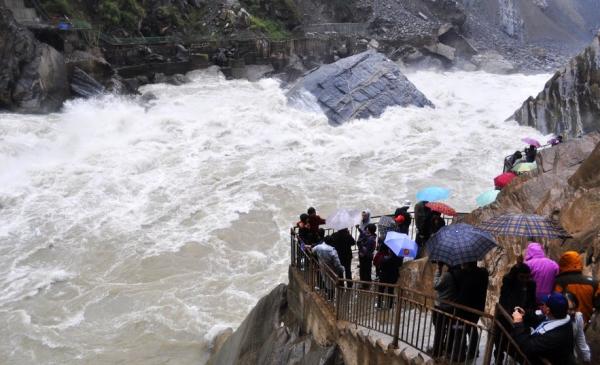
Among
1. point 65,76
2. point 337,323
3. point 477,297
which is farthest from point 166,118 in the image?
point 477,297

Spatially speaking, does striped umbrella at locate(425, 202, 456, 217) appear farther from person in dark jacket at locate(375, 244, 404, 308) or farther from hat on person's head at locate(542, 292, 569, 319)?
hat on person's head at locate(542, 292, 569, 319)

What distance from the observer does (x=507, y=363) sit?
4.23 m

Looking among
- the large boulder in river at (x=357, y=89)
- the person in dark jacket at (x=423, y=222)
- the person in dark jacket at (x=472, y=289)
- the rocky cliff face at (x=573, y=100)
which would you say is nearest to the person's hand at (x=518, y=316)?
the person in dark jacket at (x=472, y=289)

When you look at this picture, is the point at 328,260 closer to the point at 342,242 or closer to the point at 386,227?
the point at 342,242

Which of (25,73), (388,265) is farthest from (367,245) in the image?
(25,73)

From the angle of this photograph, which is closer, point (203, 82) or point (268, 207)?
point (268, 207)

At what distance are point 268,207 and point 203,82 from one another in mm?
16382

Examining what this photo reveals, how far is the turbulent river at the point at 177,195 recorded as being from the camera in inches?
410

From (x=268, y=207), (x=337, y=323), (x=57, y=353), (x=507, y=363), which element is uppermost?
(x=507, y=363)

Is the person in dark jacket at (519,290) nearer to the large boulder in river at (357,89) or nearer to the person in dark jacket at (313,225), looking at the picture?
the person in dark jacket at (313,225)

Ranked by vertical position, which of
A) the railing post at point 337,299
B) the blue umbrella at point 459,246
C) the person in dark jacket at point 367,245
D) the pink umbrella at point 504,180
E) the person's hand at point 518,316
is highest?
the blue umbrella at point 459,246

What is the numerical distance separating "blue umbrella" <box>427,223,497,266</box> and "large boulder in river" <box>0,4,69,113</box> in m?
20.8

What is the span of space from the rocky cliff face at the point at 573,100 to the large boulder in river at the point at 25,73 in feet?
66.1

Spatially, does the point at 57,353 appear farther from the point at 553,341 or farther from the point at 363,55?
the point at 363,55
